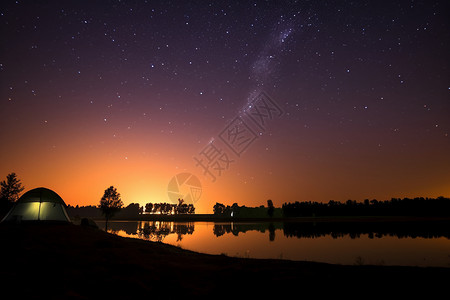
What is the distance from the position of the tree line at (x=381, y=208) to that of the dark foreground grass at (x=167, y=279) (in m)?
167

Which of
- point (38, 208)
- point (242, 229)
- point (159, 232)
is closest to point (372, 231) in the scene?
point (242, 229)

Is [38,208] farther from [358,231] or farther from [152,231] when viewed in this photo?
[358,231]

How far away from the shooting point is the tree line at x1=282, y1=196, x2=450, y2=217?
14162 cm

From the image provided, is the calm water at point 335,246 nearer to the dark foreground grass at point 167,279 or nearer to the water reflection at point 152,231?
the water reflection at point 152,231

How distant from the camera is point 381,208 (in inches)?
6393

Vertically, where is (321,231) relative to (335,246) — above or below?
below

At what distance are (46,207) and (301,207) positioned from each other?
544 feet

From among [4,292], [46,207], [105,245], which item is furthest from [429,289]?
[46,207]

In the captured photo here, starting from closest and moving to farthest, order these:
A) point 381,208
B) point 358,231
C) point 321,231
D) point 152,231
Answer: point 358,231
point 321,231
point 152,231
point 381,208

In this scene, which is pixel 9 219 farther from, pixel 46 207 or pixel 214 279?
pixel 214 279

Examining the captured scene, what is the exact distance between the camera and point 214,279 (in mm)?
10664

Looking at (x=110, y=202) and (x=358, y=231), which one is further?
(x=110, y=202)

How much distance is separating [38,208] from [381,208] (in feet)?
601

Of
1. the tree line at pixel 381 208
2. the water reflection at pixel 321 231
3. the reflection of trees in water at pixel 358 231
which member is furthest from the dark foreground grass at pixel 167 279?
the tree line at pixel 381 208
